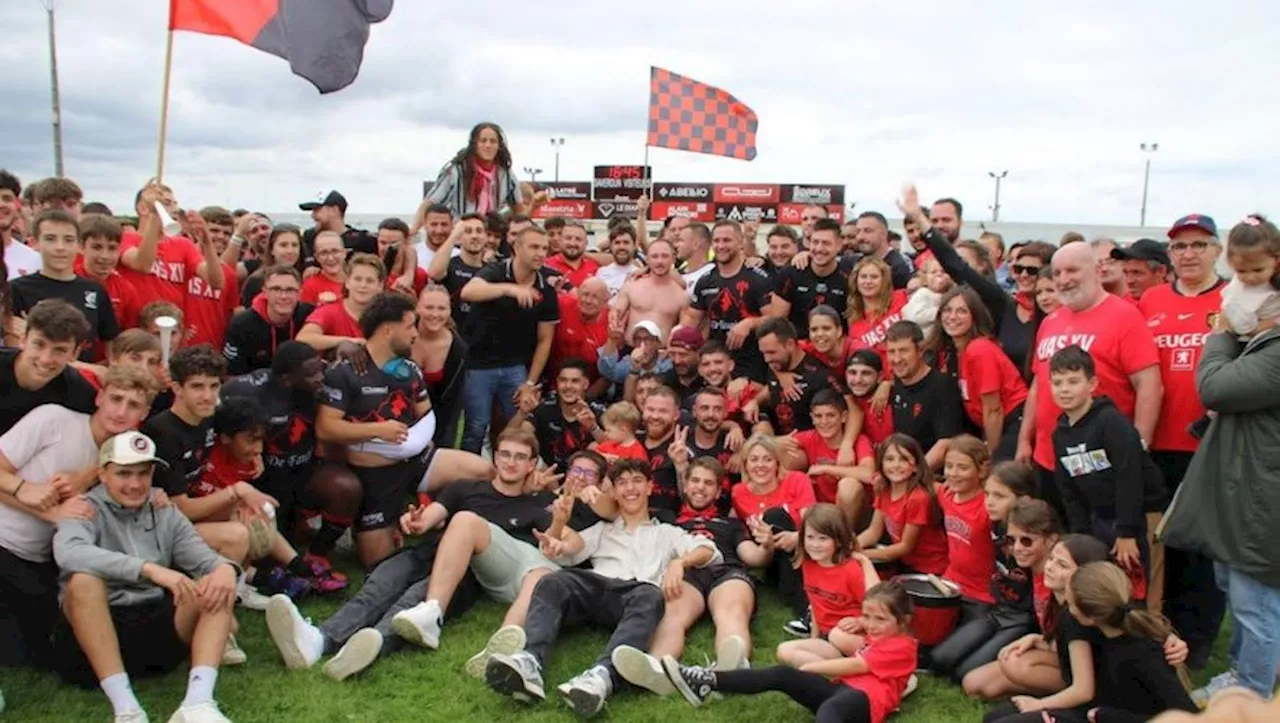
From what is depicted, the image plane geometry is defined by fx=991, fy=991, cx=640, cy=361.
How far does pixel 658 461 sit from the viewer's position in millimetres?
6633

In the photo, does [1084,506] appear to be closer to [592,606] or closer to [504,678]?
A: [592,606]

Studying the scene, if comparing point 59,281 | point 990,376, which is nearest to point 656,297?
point 990,376

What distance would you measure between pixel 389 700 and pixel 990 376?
3.83 m

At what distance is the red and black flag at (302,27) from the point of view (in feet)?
21.5

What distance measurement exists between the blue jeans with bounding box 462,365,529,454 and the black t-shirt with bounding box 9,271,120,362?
8.41 feet

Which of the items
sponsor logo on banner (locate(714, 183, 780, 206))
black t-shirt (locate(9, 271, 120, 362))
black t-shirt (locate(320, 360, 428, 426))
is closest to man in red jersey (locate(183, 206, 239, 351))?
black t-shirt (locate(9, 271, 120, 362))

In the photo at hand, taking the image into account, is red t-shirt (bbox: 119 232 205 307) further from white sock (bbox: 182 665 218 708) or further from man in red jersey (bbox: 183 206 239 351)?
white sock (bbox: 182 665 218 708)

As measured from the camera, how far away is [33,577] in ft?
15.2

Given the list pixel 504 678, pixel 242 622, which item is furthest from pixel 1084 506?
pixel 242 622

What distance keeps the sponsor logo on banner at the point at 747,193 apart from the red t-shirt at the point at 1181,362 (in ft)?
138

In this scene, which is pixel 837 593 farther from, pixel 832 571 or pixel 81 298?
pixel 81 298

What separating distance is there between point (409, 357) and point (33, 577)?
101 inches

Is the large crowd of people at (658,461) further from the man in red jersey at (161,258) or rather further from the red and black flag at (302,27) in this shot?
the red and black flag at (302,27)

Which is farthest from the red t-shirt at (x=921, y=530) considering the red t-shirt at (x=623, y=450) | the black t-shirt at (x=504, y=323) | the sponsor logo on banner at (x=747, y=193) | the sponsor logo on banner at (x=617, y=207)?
the sponsor logo on banner at (x=747, y=193)
